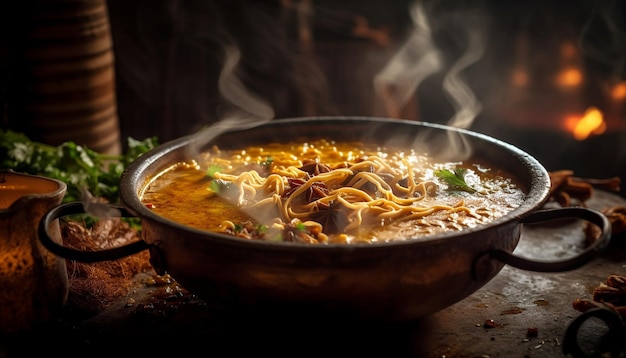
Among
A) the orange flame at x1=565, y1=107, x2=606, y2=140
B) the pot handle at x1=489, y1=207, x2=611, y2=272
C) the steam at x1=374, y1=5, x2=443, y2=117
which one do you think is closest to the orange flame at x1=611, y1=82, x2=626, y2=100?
the orange flame at x1=565, y1=107, x2=606, y2=140

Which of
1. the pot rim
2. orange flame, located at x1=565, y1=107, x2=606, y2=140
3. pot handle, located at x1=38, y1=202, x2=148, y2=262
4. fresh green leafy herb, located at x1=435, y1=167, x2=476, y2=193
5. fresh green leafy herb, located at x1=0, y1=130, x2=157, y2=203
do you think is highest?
the pot rim

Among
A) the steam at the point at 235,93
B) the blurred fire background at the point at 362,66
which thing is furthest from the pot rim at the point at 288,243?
the steam at the point at 235,93

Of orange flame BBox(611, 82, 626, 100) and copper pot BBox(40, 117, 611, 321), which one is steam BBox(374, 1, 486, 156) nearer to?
orange flame BBox(611, 82, 626, 100)

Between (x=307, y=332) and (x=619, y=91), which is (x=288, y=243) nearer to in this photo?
(x=307, y=332)

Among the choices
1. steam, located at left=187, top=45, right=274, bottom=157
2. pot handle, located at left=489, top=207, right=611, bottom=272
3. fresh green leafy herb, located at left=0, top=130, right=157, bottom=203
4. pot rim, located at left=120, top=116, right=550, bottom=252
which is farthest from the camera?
steam, located at left=187, top=45, right=274, bottom=157

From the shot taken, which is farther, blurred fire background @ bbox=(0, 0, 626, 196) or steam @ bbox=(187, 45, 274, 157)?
steam @ bbox=(187, 45, 274, 157)

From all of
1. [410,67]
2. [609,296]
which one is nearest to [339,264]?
[609,296]
